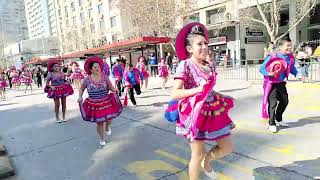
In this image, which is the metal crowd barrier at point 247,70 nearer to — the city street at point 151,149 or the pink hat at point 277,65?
the city street at point 151,149

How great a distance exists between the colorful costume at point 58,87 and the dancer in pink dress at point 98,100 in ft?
8.19

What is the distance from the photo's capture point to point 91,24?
2461 inches

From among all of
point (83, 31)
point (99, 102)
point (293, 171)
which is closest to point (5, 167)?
point (99, 102)

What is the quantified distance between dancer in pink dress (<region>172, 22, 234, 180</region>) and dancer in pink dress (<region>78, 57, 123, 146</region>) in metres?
2.77

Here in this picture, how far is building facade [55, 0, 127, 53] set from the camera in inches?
2150

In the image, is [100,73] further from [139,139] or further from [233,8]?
[233,8]

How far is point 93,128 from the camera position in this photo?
23.8ft

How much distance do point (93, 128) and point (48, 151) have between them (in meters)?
1.58

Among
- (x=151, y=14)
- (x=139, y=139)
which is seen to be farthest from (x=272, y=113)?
(x=151, y=14)

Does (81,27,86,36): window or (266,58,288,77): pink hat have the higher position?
(81,27,86,36): window

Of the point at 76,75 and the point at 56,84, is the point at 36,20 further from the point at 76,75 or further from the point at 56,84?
the point at 56,84

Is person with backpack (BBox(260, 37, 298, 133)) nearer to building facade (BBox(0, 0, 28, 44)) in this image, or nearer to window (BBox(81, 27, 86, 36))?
window (BBox(81, 27, 86, 36))

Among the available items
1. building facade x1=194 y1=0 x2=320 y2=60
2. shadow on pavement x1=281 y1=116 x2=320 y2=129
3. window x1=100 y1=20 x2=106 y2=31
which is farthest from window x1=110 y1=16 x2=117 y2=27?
shadow on pavement x1=281 y1=116 x2=320 y2=129

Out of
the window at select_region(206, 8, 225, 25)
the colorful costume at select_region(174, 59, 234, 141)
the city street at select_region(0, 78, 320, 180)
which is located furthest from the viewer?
the window at select_region(206, 8, 225, 25)
